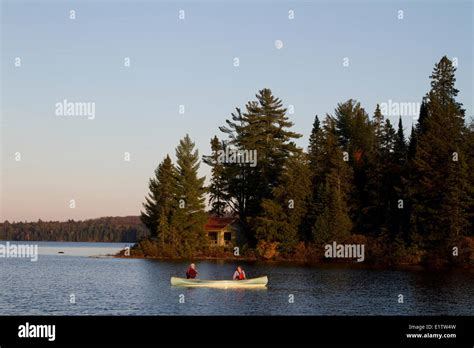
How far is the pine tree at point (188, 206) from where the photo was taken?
93.1m

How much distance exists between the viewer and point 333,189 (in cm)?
8581

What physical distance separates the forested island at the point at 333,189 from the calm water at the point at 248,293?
1099 cm

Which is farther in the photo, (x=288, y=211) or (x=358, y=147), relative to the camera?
(x=358, y=147)

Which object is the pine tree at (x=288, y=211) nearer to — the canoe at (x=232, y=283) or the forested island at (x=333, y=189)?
the forested island at (x=333, y=189)

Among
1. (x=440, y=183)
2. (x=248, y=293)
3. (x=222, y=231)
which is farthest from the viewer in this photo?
(x=222, y=231)

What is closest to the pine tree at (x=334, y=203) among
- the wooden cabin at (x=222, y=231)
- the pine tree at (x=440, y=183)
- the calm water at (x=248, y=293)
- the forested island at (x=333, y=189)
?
the forested island at (x=333, y=189)

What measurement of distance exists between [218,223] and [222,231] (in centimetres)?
180

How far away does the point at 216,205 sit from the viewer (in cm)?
10262

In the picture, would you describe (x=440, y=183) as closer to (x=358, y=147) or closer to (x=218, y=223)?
(x=358, y=147)

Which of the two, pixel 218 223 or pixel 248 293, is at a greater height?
pixel 218 223

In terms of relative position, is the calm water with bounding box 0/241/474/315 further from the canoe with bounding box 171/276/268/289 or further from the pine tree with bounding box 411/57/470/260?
the pine tree with bounding box 411/57/470/260

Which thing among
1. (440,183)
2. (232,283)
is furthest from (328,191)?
(232,283)

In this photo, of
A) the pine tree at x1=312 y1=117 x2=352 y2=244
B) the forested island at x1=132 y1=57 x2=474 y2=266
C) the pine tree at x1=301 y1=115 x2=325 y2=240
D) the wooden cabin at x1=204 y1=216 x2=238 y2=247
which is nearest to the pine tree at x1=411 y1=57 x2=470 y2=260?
the forested island at x1=132 y1=57 x2=474 y2=266
